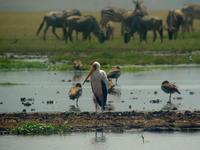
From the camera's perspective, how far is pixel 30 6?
10181 centimetres

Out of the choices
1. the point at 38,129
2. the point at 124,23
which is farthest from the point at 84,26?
the point at 38,129

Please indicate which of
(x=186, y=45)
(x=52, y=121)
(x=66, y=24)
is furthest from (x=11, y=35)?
(x=52, y=121)

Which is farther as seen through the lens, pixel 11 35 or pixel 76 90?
pixel 11 35

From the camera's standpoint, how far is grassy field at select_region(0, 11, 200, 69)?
35844 millimetres

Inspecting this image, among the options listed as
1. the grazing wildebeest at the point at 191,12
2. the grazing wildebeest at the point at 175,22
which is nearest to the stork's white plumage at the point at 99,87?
the grazing wildebeest at the point at 175,22

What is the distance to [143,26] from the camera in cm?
4847

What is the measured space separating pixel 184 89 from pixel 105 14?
30282 mm

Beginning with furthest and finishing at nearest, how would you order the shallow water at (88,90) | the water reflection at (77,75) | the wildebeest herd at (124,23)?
the wildebeest herd at (124,23) < the water reflection at (77,75) < the shallow water at (88,90)

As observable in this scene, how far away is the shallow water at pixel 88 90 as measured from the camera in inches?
893

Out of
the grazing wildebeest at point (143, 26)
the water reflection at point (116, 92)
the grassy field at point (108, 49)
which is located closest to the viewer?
the water reflection at point (116, 92)

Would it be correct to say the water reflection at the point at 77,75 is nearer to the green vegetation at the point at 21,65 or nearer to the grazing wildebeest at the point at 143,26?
the green vegetation at the point at 21,65

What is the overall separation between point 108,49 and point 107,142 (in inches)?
969

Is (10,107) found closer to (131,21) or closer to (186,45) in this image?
(186,45)

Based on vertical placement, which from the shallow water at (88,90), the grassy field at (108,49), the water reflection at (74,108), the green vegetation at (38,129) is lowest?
the grassy field at (108,49)
